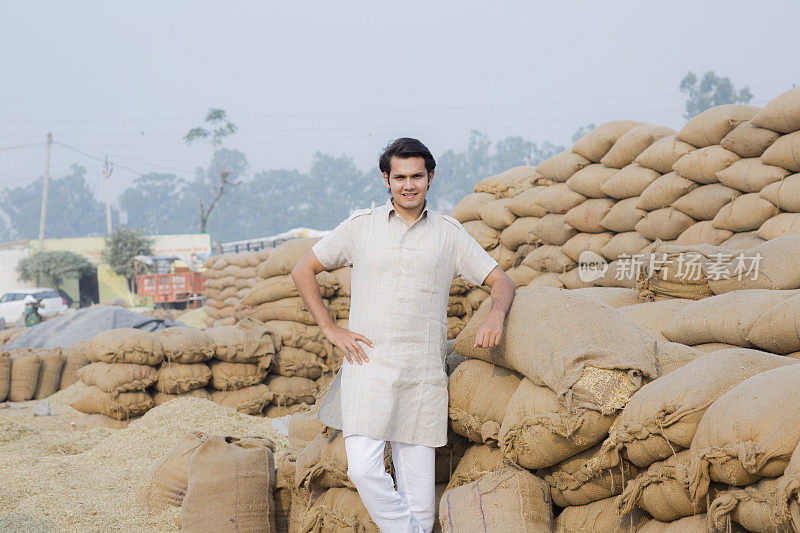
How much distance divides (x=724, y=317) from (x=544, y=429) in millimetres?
1182

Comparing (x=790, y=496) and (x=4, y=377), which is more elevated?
(x=790, y=496)

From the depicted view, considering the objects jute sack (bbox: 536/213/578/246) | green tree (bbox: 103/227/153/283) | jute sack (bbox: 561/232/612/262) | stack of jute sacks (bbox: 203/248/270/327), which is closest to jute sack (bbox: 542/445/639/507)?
jute sack (bbox: 561/232/612/262)

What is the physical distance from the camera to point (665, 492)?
182cm

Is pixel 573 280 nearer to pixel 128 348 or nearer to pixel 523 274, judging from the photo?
pixel 523 274

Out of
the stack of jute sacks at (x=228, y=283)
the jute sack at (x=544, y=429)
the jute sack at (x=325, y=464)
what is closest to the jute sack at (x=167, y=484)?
the jute sack at (x=325, y=464)

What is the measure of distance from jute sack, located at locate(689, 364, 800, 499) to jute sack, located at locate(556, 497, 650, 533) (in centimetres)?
34

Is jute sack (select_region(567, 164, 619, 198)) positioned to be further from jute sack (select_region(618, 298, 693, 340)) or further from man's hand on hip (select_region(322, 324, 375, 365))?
man's hand on hip (select_region(322, 324, 375, 365))

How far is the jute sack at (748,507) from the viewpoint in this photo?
1518 millimetres

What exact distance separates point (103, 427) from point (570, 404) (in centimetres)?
456

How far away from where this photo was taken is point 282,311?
6035 millimetres

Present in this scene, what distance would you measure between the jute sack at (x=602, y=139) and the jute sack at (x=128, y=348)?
12.3ft

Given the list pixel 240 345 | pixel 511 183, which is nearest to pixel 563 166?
pixel 511 183

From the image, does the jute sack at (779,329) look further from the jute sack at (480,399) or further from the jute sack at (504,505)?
the jute sack at (504,505)

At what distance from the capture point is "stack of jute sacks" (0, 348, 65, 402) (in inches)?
279
